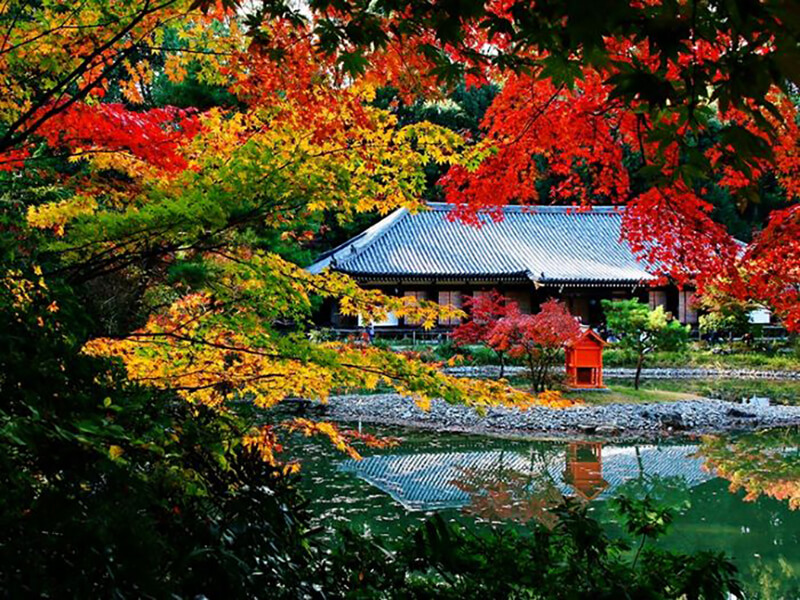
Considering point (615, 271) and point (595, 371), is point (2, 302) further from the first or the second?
point (615, 271)

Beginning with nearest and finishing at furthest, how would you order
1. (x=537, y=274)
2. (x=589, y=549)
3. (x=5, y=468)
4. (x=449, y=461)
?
(x=5, y=468) → (x=589, y=549) → (x=449, y=461) → (x=537, y=274)

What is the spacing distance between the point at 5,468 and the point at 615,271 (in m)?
23.2

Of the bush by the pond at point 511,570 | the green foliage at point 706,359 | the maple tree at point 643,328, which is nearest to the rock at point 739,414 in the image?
the maple tree at point 643,328

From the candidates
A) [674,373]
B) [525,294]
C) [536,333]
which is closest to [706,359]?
[674,373]

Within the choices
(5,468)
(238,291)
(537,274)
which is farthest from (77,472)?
(537,274)

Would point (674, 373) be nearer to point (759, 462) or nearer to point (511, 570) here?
point (759, 462)

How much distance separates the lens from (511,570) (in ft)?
6.08

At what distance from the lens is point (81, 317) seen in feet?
5.75

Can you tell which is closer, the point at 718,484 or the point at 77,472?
the point at 77,472

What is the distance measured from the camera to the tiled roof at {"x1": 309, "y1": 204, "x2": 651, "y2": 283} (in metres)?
21.6

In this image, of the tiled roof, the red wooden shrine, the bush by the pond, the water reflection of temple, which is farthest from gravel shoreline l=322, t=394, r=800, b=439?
the bush by the pond

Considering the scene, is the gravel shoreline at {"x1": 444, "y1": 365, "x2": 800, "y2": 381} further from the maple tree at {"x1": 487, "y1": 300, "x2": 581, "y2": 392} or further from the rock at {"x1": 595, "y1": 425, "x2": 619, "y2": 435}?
the rock at {"x1": 595, "y1": 425, "x2": 619, "y2": 435}

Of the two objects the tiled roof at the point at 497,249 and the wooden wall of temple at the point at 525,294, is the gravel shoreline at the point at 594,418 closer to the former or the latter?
the tiled roof at the point at 497,249

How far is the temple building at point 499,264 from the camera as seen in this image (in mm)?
21516
